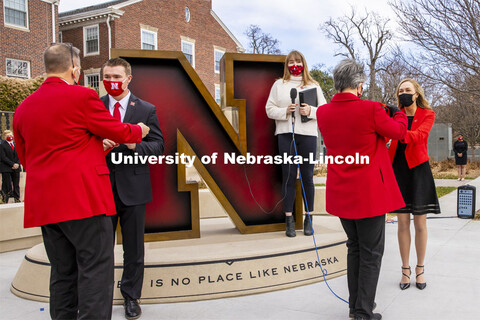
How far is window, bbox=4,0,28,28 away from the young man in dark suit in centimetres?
1978

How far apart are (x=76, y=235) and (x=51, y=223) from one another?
0.57 ft

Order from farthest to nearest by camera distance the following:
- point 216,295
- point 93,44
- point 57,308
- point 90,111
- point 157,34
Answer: point 157,34
point 93,44
point 216,295
point 57,308
point 90,111

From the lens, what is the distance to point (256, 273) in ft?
13.3

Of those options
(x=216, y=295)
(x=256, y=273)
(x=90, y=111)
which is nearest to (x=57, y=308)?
(x=90, y=111)

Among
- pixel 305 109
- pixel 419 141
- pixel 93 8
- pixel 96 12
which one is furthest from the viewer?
pixel 93 8

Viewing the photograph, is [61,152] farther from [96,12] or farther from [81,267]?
[96,12]

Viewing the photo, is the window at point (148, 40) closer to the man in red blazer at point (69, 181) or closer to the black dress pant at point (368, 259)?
the man in red blazer at point (69, 181)

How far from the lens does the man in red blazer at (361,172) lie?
3047 mm

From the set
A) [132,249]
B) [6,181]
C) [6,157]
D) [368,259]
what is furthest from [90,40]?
[368,259]

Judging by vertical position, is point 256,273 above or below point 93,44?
below

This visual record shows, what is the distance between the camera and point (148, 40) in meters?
25.5

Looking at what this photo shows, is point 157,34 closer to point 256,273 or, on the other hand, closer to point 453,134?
point 453,134

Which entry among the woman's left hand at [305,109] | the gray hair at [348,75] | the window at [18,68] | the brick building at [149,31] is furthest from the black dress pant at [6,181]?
the brick building at [149,31]

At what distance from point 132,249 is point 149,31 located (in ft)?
78.5
